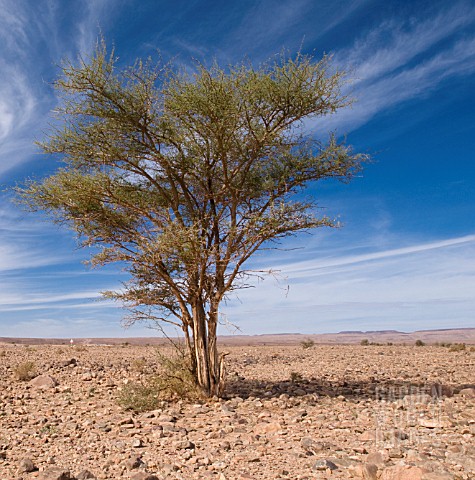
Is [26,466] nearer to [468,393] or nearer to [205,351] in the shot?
[205,351]

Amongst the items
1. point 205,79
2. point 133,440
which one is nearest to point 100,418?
point 133,440

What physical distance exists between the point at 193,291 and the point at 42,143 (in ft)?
16.0

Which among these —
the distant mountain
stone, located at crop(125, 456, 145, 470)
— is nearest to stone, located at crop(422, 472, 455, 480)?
stone, located at crop(125, 456, 145, 470)

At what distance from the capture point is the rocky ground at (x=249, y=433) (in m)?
6.39

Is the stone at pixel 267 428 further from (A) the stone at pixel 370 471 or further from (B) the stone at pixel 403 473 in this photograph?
(B) the stone at pixel 403 473

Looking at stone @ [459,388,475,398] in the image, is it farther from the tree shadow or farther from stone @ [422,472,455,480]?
stone @ [422,472,455,480]

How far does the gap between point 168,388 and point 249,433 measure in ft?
10.9

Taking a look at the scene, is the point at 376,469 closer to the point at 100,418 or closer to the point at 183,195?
the point at 100,418

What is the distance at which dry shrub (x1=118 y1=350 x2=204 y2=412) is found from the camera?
10305 mm

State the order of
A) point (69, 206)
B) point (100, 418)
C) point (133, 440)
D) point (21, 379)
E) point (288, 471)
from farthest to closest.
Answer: point (21, 379), point (69, 206), point (100, 418), point (133, 440), point (288, 471)

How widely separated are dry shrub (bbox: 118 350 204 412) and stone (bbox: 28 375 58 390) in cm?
309

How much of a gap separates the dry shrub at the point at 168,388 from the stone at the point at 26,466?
328 cm

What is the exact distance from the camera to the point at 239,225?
10875 mm

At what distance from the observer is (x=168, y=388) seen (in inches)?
435
